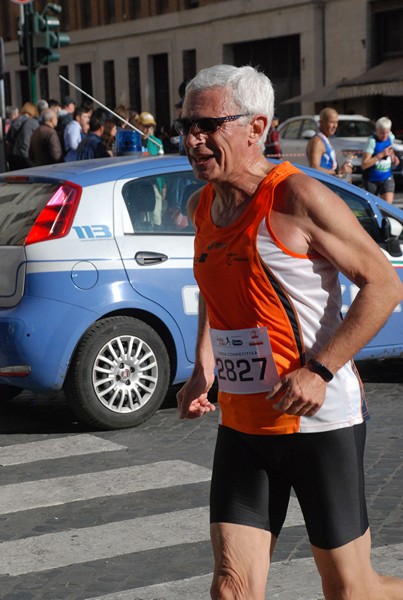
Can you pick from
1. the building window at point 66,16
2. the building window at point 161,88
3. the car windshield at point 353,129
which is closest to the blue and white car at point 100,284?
the car windshield at point 353,129

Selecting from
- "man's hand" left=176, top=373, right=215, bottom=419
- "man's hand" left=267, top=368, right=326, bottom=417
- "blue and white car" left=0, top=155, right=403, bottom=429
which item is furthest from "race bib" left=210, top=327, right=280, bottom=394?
"blue and white car" left=0, top=155, right=403, bottom=429

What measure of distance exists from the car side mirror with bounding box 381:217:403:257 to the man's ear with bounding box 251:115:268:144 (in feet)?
13.6

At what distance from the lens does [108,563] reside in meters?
4.92

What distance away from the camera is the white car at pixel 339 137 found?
92.4 ft

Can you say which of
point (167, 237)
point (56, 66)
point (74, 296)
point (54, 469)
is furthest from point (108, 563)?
point (56, 66)

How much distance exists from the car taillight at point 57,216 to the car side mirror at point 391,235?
184cm

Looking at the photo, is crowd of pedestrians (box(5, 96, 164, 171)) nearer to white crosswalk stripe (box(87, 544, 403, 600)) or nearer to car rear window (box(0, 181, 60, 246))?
car rear window (box(0, 181, 60, 246))

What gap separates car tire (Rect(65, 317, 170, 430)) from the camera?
7234mm

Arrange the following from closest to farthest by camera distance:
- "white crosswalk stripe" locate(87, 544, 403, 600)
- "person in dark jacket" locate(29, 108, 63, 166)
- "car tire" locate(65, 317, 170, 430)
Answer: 1. "white crosswalk stripe" locate(87, 544, 403, 600)
2. "car tire" locate(65, 317, 170, 430)
3. "person in dark jacket" locate(29, 108, 63, 166)

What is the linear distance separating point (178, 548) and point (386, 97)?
3531 cm

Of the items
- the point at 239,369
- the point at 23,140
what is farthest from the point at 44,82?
the point at 239,369

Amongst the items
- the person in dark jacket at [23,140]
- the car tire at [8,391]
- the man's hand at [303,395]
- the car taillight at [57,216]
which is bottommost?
the car tire at [8,391]

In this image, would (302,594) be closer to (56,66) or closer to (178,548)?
(178,548)

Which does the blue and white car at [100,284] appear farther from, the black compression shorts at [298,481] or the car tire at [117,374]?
the black compression shorts at [298,481]
